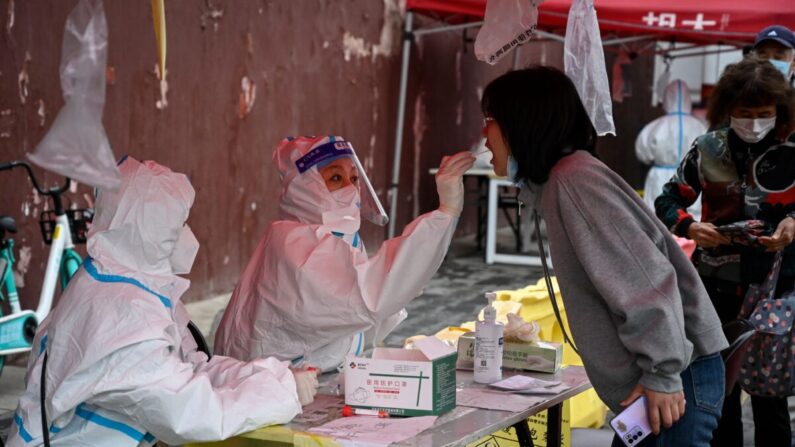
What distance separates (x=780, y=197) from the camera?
13.1ft

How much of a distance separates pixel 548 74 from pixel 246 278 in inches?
54.7

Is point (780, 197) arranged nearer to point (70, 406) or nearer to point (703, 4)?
point (70, 406)

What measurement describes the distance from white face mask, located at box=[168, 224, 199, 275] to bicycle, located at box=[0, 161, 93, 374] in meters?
2.99

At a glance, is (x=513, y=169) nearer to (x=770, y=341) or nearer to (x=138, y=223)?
(x=138, y=223)

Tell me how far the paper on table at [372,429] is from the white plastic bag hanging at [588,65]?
36.4 inches

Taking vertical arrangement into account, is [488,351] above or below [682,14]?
below

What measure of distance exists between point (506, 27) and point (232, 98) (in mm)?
5347

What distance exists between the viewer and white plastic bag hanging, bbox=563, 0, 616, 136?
9.30 ft

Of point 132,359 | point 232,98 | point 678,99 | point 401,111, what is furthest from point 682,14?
point 132,359

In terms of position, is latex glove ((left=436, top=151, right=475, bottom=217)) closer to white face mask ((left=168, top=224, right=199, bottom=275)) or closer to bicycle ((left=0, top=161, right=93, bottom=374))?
white face mask ((left=168, top=224, right=199, bottom=275))

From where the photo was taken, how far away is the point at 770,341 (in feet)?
13.0

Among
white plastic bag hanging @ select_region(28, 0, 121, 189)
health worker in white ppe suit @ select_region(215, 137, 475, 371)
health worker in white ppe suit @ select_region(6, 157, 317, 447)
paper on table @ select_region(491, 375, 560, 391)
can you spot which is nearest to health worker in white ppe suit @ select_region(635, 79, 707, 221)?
health worker in white ppe suit @ select_region(215, 137, 475, 371)

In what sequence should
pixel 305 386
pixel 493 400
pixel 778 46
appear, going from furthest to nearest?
pixel 778 46
pixel 493 400
pixel 305 386

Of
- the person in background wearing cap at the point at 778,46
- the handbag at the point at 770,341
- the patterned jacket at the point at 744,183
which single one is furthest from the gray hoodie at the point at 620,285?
the person in background wearing cap at the point at 778,46
